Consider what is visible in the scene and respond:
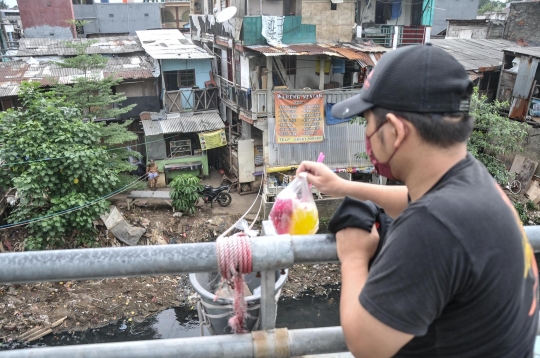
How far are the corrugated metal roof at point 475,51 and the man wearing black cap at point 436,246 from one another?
19038 millimetres

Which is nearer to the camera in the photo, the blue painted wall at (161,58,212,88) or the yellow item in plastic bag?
the yellow item in plastic bag

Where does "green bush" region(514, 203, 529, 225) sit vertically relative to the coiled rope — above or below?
below

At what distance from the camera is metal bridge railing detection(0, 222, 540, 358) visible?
135 centimetres

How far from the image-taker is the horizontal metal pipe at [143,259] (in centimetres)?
134

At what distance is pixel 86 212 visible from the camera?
498 inches

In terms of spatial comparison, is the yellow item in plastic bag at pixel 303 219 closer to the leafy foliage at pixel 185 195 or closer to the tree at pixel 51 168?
the tree at pixel 51 168

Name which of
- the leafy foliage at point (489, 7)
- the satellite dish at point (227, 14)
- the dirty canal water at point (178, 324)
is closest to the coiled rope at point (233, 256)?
the dirty canal water at point (178, 324)

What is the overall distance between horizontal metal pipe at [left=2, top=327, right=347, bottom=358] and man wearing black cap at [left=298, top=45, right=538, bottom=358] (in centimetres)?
46

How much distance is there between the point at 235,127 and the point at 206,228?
21.7ft

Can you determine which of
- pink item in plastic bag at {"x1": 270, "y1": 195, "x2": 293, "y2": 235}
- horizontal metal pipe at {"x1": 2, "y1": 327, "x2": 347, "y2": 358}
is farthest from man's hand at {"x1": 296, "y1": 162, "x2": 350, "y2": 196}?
horizontal metal pipe at {"x1": 2, "y1": 327, "x2": 347, "y2": 358}

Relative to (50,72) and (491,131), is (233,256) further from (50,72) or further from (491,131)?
(50,72)

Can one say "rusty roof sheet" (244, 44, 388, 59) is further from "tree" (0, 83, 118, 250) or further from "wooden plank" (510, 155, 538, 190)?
"wooden plank" (510, 155, 538, 190)

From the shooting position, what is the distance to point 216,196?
16.6 m

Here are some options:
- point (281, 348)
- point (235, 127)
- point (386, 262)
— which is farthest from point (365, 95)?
point (235, 127)
